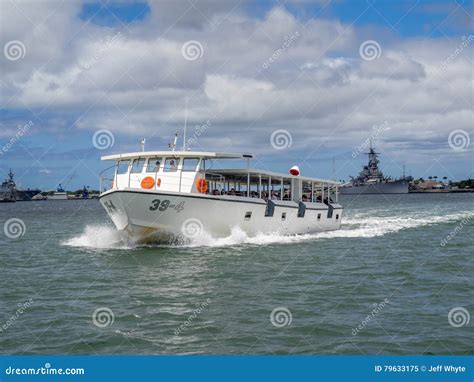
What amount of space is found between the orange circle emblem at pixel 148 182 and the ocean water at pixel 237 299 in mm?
2954

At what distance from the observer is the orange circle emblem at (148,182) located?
Answer: 2686 cm

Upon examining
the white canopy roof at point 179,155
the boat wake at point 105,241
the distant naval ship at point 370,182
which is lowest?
the boat wake at point 105,241

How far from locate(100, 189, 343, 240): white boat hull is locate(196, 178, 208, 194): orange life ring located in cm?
75

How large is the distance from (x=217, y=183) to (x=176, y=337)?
1949 centimetres

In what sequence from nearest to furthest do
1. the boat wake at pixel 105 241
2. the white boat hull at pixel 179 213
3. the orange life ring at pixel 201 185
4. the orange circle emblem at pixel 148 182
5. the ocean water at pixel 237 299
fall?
the ocean water at pixel 237 299
the white boat hull at pixel 179 213
the orange life ring at pixel 201 185
the orange circle emblem at pixel 148 182
the boat wake at pixel 105 241

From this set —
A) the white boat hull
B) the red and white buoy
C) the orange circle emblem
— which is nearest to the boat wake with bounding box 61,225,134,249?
the white boat hull

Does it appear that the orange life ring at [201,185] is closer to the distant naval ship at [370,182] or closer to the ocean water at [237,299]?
the ocean water at [237,299]

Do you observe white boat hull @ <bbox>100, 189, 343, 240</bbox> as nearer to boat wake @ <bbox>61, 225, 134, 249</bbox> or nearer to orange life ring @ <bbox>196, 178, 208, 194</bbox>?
orange life ring @ <bbox>196, 178, 208, 194</bbox>

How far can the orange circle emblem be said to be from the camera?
88.1ft

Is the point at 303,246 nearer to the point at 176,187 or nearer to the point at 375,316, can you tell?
the point at 176,187

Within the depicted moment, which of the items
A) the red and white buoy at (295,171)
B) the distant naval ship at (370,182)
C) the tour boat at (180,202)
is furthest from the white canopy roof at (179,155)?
the distant naval ship at (370,182)

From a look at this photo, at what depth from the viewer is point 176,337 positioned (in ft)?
41.8

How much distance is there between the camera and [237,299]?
1653 centimetres

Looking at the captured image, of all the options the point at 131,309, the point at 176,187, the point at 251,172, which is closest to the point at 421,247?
the point at 251,172
